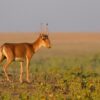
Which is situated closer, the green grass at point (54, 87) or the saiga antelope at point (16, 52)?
the green grass at point (54, 87)

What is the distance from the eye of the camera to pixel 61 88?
1592 cm

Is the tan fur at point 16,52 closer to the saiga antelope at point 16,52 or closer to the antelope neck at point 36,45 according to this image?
the saiga antelope at point 16,52

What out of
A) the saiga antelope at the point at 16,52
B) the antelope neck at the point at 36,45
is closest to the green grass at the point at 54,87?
the saiga antelope at the point at 16,52

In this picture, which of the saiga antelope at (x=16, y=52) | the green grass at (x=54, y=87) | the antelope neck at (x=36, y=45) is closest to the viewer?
the green grass at (x=54, y=87)

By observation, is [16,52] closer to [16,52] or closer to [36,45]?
[16,52]

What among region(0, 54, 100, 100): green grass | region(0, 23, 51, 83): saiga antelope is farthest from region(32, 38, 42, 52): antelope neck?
region(0, 54, 100, 100): green grass

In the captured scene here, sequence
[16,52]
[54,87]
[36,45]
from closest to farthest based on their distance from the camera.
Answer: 1. [54,87]
2. [16,52]
3. [36,45]

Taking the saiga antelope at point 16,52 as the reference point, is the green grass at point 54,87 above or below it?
below

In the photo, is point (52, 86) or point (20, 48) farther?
point (20, 48)

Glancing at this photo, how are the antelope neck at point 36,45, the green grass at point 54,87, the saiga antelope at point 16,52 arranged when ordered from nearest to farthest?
1. the green grass at point 54,87
2. the saiga antelope at point 16,52
3. the antelope neck at point 36,45

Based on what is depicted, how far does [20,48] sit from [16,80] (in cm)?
115

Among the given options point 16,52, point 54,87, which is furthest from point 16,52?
point 54,87

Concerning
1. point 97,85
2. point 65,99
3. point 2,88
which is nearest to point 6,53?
point 2,88

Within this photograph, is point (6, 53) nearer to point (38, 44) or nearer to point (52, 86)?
point (38, 44)
